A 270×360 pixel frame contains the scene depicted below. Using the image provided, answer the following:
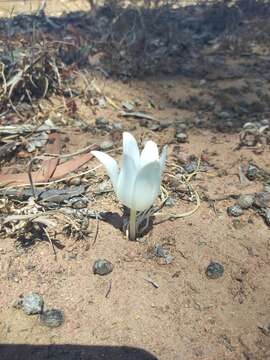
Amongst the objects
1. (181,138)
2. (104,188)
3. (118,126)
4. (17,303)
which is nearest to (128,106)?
(118,126)

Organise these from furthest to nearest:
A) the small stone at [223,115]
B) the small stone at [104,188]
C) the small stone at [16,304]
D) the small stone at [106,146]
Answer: the small stone at [223,115]
the small stone at [106,146]
the small stone at [104,188]
the small stone at [16,304]

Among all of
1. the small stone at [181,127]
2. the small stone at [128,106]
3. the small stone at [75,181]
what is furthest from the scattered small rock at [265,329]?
the small stone at [128,106]

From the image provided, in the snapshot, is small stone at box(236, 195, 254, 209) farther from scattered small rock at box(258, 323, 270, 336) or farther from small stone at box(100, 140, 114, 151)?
small stone at box(100, 140, 114, 151)

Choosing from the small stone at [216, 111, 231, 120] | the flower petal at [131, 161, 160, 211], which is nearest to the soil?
the flower petal at [131, 161, 160, 211]

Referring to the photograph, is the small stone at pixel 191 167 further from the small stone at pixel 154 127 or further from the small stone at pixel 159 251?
the small stone at pixel 159 251

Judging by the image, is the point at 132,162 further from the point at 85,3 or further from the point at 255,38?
the point at 85,3

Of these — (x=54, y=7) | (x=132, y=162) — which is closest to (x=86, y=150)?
(x=132, y=162)
